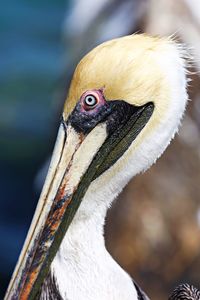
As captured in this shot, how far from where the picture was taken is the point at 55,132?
11.1 feet

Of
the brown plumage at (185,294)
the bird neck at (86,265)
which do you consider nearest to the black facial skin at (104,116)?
the bird neck at (86,265)

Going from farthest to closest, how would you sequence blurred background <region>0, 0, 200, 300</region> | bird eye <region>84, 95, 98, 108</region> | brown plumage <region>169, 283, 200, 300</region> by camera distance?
blurred background <region>0, 0, 200, 300</region>, brown plumage <region>169, 283, 200, 300</region>, bird eye <region>84, 95, 98, 108</region>

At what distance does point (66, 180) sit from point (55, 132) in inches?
45.6

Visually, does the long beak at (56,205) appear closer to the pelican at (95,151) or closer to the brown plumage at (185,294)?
the pelican at (95,151)

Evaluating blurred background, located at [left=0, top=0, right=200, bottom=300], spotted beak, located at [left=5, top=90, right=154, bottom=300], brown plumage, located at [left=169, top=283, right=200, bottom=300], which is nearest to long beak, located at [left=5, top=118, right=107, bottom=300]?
spotted beak, located at [left=5, top=90, right=154, bottom=300]

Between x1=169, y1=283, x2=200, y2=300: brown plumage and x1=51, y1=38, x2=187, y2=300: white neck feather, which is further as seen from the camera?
x1=169, y1=283, x2=200, y2=300: brown plumage

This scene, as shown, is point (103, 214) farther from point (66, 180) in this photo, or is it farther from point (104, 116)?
point (104, 116)

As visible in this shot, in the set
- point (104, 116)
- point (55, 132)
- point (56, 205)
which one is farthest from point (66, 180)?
point (55, 132)

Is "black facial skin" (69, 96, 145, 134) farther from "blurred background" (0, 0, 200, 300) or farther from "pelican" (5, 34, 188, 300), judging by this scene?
"blurred background" (0, 0, 200, 300)

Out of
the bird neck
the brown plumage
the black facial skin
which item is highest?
the black facial skin

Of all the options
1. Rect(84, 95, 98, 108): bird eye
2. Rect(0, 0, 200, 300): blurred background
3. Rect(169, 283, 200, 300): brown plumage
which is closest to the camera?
Rect(84, 95, 98, 108): bird eye

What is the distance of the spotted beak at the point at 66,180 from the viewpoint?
2246 mm

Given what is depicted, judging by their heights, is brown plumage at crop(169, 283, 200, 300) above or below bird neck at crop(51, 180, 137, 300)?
below

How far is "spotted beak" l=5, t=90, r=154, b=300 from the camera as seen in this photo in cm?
225
